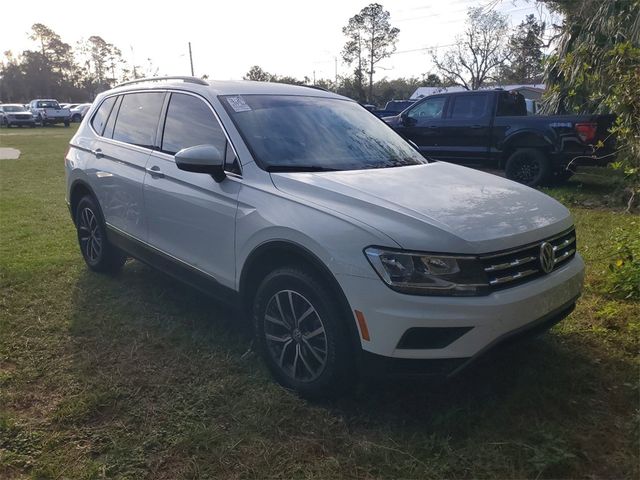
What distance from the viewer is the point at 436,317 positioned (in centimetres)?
250

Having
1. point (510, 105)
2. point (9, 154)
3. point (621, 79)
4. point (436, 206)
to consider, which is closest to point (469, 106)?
point (510, 105)

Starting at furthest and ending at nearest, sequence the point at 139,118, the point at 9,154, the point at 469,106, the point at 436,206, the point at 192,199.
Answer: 1. the point at 9,154
2. the point at 469,106
3. the point at 139,118
4. the point at 192,199
5. the point at 436,206

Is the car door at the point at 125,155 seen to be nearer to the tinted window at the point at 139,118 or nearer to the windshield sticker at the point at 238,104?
the tinted window at the point at 139,118

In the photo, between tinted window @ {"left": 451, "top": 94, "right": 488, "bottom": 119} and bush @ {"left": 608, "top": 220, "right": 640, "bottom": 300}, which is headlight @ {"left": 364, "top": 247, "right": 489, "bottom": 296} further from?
tinted window @ {"left": 451, "top": 94, "right": 488, "bottom": 119}

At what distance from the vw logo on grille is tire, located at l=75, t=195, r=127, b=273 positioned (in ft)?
12.3

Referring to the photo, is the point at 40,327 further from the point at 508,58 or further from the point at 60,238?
the point at 508,58

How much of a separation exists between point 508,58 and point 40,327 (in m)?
59.0

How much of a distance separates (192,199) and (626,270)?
11.6 feet

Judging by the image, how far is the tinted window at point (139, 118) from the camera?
430cm

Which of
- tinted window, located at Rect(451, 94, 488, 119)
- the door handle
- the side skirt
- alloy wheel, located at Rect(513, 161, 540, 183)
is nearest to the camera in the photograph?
the side skirt

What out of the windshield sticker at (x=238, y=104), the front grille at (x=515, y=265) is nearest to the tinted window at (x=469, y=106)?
the windshield sticker at (x=238, y=104)

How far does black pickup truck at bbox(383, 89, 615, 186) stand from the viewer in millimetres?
8750

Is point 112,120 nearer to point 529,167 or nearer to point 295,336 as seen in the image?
point 295,336

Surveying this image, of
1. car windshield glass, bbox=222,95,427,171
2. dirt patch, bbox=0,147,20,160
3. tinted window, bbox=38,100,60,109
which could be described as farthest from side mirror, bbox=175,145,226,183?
tinted window, bbox=38,100,60,109
